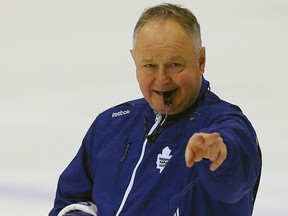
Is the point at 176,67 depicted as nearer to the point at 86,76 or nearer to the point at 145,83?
the point at 145,83

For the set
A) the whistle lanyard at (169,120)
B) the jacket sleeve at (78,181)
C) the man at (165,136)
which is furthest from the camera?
the jacket sleeve at (78,181)

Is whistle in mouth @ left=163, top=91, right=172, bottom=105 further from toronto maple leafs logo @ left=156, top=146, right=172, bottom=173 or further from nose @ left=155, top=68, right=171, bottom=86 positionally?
toronto maple leafs logo @ left=156, top=146, right=172, bottom=173

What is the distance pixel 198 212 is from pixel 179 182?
10 centimetres

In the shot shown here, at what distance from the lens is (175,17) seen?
234 centimetres

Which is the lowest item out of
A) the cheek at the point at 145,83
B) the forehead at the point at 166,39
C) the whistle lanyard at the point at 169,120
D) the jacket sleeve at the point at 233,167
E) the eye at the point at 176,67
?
the jacket sleeve at the point at 233,167

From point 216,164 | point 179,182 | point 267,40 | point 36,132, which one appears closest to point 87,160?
point 179,182

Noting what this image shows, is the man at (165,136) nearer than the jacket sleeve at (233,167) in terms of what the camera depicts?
No

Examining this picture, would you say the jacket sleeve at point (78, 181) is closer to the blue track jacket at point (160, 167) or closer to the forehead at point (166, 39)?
the blue track jacket at point (160, 167)

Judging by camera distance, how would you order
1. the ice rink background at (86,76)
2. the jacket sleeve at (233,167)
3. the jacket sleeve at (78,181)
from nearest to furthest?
the jacket sleeve at (233,167), the jacket sleeve at (78,181), the ice rink background at (86,76)

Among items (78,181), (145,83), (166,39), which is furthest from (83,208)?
(166,39)

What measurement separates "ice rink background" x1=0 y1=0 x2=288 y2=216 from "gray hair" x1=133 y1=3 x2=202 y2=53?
1.50m

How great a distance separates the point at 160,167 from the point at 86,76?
8.10 ft

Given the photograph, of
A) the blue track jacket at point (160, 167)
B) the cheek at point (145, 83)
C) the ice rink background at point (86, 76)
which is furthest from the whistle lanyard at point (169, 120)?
the ice rink background at point (86, 76)

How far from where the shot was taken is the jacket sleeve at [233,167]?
6.48 feet
